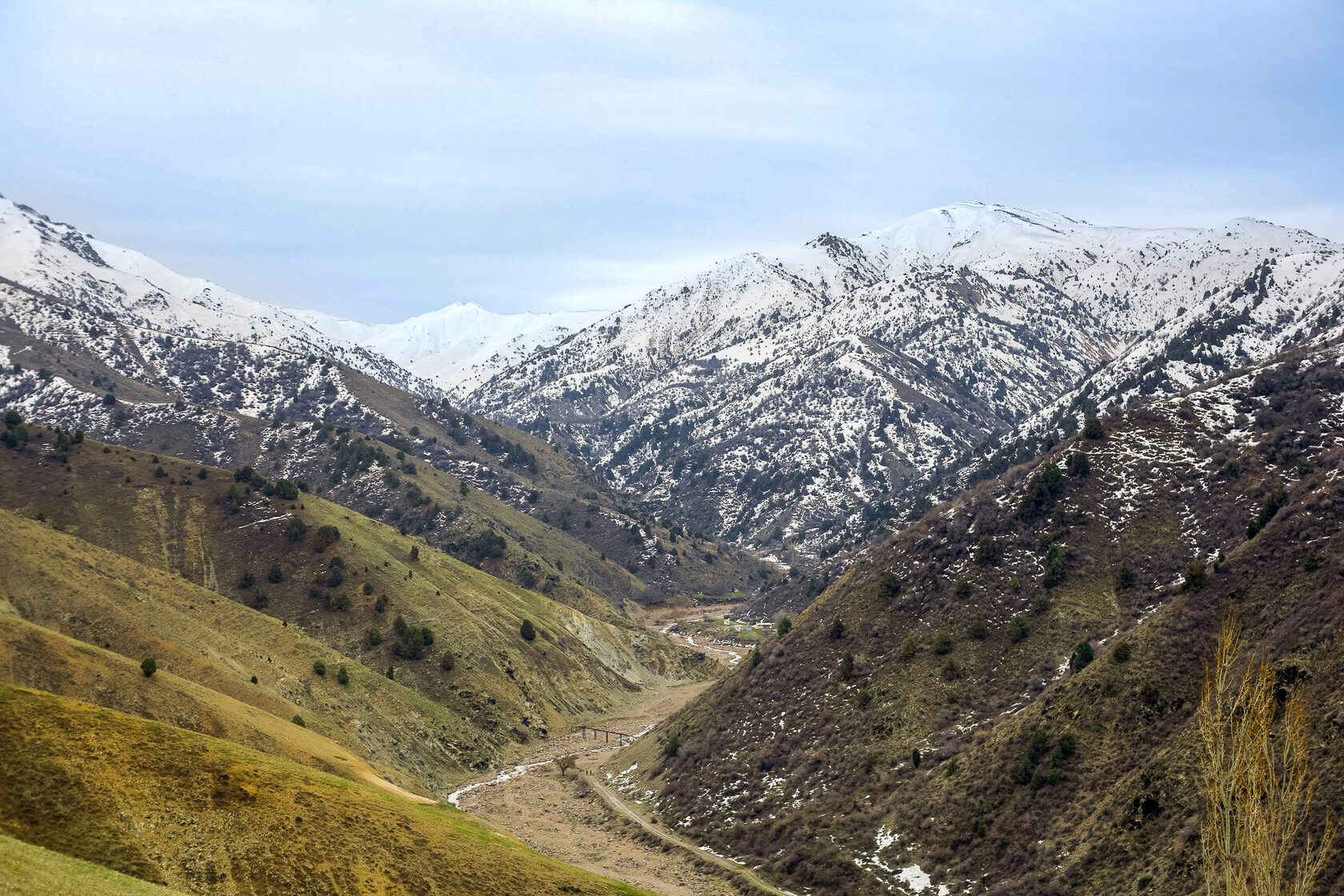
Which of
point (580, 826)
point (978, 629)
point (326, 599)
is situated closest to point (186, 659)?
point (580, 826)

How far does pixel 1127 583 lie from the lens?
7319 cm

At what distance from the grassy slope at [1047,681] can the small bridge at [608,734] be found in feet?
42.0

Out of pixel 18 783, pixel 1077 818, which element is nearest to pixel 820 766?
pixel 1077 818

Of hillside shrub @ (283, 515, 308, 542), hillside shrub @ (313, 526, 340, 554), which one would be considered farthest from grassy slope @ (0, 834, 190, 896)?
hillside shrub @ (283, 515, 308, 542)

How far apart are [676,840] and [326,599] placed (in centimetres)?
6662

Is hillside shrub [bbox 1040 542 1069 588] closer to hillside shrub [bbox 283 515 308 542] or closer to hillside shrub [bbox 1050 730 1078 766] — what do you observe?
hillside shrub [bbox 1050 730 1078 766]

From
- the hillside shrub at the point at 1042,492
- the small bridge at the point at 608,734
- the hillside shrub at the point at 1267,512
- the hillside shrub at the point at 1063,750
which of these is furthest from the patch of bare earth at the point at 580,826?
the hillside shrub at the point at 1267,512

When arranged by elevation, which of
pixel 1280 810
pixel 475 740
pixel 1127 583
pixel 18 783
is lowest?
pixel 475 740

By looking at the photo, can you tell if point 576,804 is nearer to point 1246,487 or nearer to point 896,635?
point 896,635

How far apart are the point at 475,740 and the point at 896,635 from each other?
162ft

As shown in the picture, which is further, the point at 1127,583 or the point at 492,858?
the point at 1127,583

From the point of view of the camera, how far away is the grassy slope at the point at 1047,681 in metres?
48.1

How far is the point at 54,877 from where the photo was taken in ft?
104

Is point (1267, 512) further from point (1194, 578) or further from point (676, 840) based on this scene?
point (676, 840)
